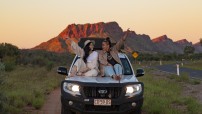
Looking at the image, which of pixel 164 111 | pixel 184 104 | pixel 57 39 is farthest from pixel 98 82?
pixel 57 39

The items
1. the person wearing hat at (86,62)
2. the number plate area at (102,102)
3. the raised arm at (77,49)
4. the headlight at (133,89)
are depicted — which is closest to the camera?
the number plate area at (102,102)

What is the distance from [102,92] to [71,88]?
Result: 0.74 m

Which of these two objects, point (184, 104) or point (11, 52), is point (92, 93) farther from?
point (11, 52)

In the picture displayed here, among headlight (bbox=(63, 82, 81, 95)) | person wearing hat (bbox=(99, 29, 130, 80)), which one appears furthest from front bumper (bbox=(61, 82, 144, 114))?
person wearing hat (bbox=(99, 29, 130, 80))

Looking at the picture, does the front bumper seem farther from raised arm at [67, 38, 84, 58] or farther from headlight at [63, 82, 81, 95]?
raised arm at [67, 38, 84, 58]

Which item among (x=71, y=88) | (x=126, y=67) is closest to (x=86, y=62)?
(x=126, y=67)

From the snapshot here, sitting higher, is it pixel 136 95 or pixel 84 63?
pixel 84 63

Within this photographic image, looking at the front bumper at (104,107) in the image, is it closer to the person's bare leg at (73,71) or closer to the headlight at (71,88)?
the headlight at (71,88)

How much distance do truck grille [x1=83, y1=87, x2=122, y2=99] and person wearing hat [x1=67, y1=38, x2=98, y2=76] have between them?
3.26 feet

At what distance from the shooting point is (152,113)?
12125 millimetres

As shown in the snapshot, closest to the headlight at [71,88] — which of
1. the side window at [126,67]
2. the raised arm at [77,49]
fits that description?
the raised arm at [77,49]

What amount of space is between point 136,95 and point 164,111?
232cm

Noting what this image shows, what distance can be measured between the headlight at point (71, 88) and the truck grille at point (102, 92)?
187mm

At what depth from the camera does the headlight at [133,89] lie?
9.80 metres
